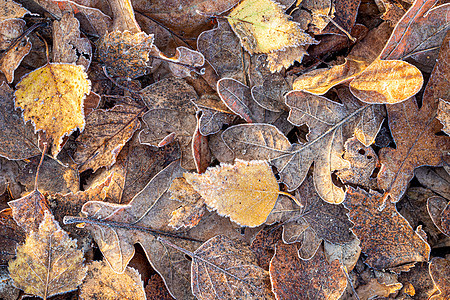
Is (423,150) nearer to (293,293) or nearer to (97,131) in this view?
(293,293)

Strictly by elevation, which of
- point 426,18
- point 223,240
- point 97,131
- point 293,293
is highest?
point 426,18

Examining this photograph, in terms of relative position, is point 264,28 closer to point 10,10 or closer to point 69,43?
point 69,43

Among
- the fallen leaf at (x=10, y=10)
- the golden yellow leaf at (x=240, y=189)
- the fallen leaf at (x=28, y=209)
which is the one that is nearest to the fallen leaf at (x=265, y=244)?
the golden yellow leaf at (x=240, y=189)

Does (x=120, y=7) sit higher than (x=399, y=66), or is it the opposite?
(x=120, y=7)

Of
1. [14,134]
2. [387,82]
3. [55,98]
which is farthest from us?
[14,134]

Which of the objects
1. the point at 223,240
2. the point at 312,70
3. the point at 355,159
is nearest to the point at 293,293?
the point at 223,240

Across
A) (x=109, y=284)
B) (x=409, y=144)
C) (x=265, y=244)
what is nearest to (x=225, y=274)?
(x=265, y=244)

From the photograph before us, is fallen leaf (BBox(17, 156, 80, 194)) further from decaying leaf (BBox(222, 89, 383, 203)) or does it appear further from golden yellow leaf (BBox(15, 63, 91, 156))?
decaying leaf (BBox(222, 89, 383, 203))
